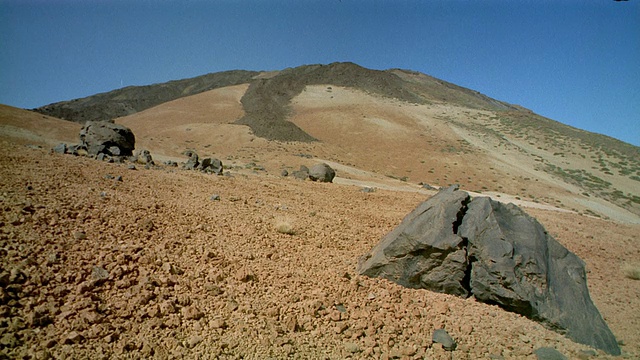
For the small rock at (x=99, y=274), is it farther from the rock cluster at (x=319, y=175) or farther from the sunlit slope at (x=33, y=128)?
the sunlit slope at (x=33, y=128)

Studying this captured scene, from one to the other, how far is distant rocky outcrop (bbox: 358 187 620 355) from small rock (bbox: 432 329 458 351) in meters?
1.11

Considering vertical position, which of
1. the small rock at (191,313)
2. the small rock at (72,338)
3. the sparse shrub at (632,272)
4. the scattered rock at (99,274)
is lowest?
the sparse shrub at (632,272)

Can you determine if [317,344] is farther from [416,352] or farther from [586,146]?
[586,146]

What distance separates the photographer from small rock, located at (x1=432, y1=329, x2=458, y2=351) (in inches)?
162

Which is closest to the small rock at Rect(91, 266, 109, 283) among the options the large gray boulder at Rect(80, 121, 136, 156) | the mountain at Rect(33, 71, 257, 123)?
the large gray boulder at Rect(80, 121, 136, 156)

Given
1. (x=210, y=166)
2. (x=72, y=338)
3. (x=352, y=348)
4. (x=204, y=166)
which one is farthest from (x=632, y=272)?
(x=204, y=166)

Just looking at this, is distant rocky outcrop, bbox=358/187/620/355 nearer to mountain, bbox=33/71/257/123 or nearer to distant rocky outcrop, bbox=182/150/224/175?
distant rocky outcrop, bbox=182/150/224/175

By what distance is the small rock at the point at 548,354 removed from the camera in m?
4.04

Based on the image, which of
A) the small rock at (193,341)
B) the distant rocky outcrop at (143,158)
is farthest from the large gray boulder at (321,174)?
the small rock at (193,341)

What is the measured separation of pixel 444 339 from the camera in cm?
419

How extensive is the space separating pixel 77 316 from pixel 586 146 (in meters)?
63.2

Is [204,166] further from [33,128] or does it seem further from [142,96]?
[142,96]

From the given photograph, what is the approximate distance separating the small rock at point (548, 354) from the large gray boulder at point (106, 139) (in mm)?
17192

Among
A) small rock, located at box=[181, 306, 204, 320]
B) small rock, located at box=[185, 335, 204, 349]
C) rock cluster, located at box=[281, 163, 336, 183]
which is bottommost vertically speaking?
small rock, located at box=[185, 335, 204, 349]
